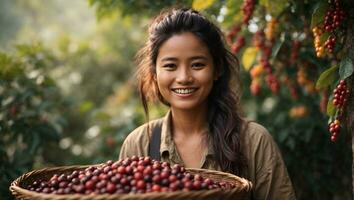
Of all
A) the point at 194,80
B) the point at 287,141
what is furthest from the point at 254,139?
the point at 287,141

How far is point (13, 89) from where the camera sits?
3732 millimetres

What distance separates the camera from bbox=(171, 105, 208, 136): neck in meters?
2.60

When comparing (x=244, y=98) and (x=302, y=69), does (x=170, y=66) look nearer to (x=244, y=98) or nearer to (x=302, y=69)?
(x=302, y=69)

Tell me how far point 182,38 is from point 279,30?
0.81 metres

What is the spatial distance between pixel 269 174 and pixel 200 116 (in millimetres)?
469

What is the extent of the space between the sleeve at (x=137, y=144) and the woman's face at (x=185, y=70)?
301 millimetres

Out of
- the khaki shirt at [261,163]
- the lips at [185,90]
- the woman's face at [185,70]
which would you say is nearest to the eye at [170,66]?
the woman's face at [185,70]

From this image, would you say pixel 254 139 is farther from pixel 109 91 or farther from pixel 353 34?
pixel 109 91

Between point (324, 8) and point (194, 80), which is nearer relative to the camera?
point (324, 8)

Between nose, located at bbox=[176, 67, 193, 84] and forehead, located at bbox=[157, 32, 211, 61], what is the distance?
6cm

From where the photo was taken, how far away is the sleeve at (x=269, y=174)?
2.35m

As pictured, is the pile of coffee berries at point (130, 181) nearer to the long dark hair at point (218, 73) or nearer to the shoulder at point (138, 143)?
the long dark hair at point (218, 73)

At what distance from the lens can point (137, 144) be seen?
263 centimetres

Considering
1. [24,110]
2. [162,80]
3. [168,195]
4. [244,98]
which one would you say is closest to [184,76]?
[162,80]
